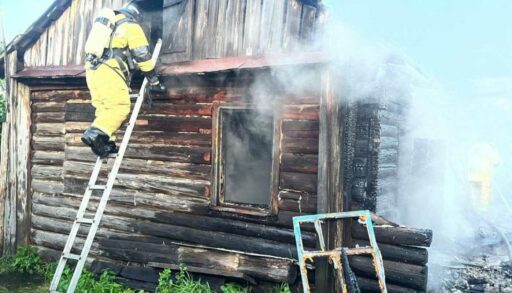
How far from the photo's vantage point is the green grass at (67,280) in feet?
18.6

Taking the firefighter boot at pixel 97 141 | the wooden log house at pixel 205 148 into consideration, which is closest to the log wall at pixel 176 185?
the wooden log house at pixel 205 148

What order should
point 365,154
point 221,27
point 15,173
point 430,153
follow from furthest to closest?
point 430,153 < point 15,173 < point 221,27 < point 365,154

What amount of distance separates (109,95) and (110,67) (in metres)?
0.36

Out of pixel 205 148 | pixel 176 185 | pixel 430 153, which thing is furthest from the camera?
pixel 430 153

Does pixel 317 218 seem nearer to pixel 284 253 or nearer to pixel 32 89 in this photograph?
pixel 284 253

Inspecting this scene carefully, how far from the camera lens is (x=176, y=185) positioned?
6.50 metres

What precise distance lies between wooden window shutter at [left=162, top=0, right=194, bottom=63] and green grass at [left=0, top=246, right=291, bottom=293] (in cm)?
317

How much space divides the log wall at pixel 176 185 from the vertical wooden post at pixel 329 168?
0.63 ft

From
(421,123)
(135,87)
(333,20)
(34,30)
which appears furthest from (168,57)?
(421,123)

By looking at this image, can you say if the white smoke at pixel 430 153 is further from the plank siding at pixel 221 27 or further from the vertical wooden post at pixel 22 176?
the vertical wooden post at pixel 22 176

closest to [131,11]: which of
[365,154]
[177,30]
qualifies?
[177,30]

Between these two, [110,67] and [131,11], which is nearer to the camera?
[110,67]

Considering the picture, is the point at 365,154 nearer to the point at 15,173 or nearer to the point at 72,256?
the point at 72,256

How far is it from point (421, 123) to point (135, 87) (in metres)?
5.81
